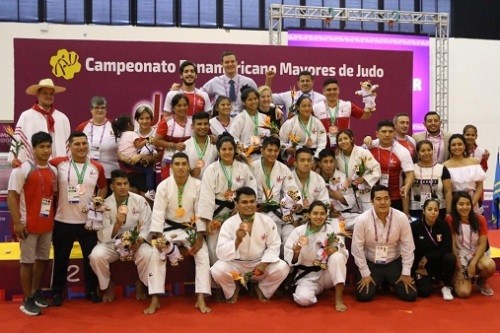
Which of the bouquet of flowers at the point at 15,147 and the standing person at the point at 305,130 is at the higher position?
the standing person at the point at 305,130

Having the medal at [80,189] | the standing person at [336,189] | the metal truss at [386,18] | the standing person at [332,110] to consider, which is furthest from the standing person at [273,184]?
the metal truss at [386,18]

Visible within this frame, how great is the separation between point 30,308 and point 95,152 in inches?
60.7

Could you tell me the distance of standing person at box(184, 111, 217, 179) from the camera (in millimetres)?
4773

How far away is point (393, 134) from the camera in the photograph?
5133mm

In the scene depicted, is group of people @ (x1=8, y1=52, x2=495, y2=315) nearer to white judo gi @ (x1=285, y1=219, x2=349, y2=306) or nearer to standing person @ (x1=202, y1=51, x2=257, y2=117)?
white judo gi @ (x1=285, y1=219, x2=349, y2=306)

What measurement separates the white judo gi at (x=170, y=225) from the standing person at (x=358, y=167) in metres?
1.40

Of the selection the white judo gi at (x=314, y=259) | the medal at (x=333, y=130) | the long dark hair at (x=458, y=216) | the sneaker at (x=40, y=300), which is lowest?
the sneaker at (x=40, y=300)

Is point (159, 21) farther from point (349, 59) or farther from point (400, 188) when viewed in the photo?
point (400, 188)

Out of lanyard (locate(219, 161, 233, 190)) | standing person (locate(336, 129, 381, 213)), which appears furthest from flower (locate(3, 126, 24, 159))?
standing person (locate(336, 129, 381, 213))

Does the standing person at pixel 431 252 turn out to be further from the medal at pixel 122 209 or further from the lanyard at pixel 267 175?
the medal at pixel 122 209

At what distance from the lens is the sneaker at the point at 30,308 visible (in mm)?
4082

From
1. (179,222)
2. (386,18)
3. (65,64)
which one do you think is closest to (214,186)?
(179,222)

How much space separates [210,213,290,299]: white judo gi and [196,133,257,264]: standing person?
0.19 metres

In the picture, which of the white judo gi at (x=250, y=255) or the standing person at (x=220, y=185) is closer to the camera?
the white judo gi at (x=250, y=255)
